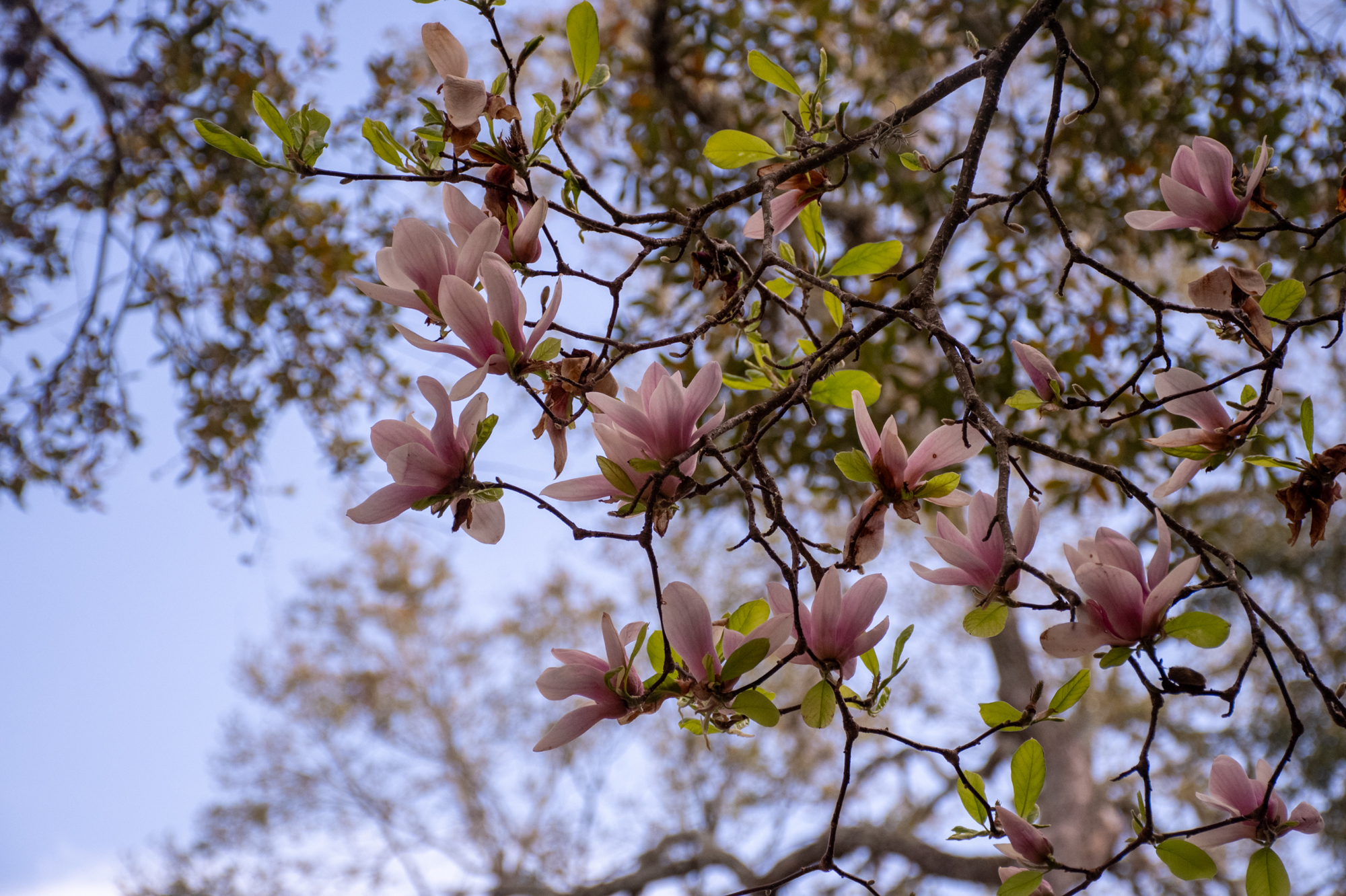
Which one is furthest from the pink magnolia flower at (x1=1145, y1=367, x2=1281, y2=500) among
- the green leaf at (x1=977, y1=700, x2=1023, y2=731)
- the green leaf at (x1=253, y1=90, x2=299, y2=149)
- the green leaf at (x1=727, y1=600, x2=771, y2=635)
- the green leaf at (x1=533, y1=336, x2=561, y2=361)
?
the green leaf at (x1=253, y1=90, x2=299, y2=149)

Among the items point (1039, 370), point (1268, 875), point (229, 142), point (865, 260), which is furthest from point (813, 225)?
point (1268, 875)

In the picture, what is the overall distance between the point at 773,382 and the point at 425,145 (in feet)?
1.06

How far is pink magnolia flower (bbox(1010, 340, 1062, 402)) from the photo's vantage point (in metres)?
0.62

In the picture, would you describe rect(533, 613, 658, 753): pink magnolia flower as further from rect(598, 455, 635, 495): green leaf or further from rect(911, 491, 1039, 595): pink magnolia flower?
rect(911, 491, 1039, 595): pink magnolia flower

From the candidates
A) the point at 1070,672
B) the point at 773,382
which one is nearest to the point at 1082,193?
the point at 773,382

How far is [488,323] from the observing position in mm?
551

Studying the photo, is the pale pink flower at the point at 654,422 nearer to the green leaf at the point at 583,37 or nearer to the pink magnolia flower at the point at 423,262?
the pink magnolia flower at the point at 423,262

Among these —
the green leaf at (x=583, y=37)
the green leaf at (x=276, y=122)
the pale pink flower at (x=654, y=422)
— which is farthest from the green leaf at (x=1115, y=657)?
the green leaf at (x=276, y=122)

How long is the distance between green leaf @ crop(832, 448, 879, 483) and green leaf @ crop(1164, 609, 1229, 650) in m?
0.19

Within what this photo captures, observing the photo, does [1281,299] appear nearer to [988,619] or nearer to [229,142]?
[988,619]

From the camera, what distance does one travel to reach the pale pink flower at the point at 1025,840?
1.94 feet

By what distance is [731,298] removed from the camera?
0.61 m

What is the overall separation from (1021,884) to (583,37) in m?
0.65

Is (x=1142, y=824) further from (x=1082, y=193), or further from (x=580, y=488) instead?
(x=1082, y=193)
